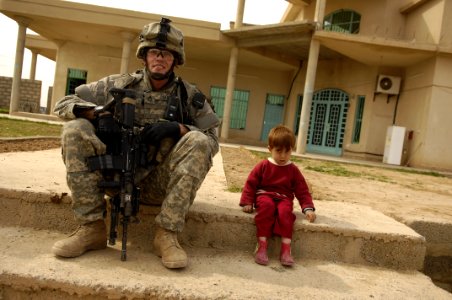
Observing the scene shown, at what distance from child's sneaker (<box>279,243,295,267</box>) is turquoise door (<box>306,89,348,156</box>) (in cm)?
1309

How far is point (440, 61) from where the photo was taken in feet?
38.2

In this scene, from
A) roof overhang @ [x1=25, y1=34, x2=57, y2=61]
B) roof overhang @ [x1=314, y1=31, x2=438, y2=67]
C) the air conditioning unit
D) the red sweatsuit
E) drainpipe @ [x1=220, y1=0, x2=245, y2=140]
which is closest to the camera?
the red sweatsuit

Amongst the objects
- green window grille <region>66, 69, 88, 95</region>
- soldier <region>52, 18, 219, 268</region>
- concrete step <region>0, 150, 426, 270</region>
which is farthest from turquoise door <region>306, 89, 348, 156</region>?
soldier <region>52, 18, 219, 268</region>

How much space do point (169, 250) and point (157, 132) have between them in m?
0.64

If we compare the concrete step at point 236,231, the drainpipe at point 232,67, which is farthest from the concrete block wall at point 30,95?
the concrete step at point 236,231

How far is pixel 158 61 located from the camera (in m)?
2.35

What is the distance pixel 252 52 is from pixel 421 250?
1309 cm

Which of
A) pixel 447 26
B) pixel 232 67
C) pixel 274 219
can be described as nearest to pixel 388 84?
pixel 447 26

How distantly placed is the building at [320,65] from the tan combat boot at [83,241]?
35.0 feet

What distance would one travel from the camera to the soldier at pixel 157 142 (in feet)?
6.61

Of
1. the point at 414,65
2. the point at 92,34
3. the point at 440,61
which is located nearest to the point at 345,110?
the point at 414,65

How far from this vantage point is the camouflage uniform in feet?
6.63

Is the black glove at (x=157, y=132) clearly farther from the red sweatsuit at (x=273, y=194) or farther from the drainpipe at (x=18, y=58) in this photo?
the drainpipe at (x=18, y=58)

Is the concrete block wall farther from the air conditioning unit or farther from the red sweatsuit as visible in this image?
the red sweatsuit
